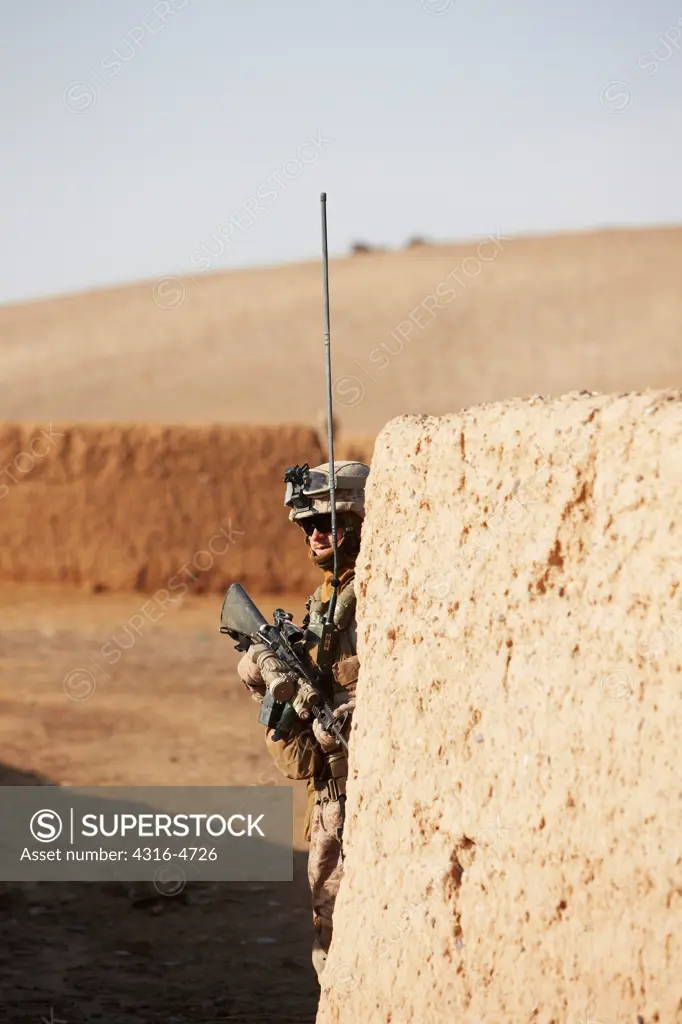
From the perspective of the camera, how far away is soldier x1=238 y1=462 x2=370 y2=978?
433 cm

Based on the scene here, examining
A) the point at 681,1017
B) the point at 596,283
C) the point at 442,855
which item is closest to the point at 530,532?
the point at 442,855

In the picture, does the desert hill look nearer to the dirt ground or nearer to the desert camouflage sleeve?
the dirt ground

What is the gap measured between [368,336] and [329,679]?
104 feet

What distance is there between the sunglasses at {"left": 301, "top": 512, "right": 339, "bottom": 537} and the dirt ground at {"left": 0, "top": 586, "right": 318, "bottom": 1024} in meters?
2.27

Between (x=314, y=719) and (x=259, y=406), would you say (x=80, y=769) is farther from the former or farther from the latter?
(x=259, y=406)

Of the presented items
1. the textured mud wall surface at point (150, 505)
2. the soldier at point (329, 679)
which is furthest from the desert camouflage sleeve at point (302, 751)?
the textured mud wall surface at point (150, 505)

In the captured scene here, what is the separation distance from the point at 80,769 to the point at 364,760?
20.7ft

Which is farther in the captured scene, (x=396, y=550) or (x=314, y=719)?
(x=314, y=719)

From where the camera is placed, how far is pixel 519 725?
8.52 ft

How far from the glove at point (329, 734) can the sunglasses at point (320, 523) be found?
1.95 feet

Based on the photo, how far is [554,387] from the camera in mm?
32250

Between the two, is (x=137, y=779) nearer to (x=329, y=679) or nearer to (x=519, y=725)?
Result: (x=329, y=679)

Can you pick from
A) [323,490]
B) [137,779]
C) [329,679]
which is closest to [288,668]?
[329,679]

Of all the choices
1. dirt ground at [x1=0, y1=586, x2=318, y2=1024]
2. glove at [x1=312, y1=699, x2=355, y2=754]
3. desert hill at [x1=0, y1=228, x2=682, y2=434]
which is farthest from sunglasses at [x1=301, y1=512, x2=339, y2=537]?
desert hill at [x1=0, y1=228, x2=682, y2=434]
